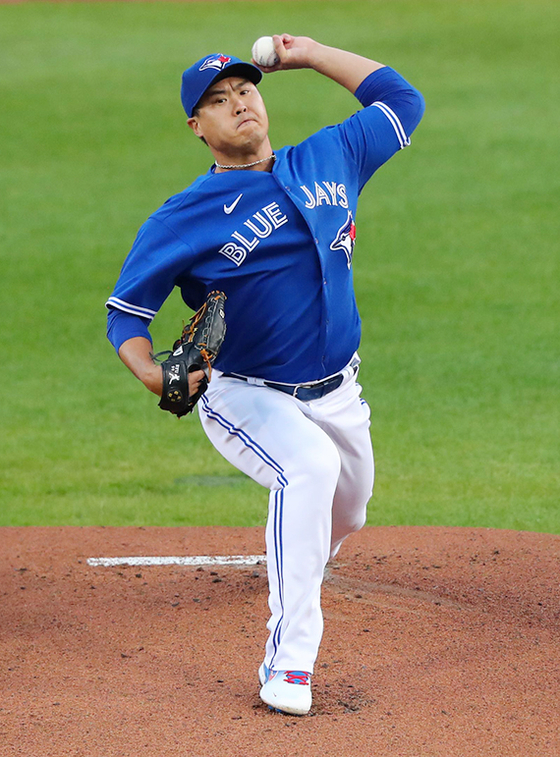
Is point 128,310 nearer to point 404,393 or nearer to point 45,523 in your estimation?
point 45,523

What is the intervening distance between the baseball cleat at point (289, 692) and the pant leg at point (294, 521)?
0.03 metres

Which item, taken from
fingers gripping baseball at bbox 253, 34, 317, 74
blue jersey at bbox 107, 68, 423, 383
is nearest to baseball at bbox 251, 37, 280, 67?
fingers gripping baseball at bbox 253, 34, 317, 74

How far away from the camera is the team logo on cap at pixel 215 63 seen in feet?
14.0

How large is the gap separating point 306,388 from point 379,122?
3.70 ft

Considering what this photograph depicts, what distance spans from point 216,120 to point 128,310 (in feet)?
2.56

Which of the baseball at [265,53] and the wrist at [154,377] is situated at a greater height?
the baseball at [265,53]

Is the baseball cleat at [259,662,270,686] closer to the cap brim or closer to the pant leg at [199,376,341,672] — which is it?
the pant leg at [199,376,341,672]

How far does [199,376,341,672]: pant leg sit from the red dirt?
0.26 m

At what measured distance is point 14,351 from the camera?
1133 centimetres

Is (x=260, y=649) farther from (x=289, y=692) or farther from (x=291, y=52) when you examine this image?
(x=291, y=52)

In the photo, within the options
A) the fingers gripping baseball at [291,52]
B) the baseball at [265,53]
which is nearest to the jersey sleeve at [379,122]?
the fingers gripping baseball at [291,52]

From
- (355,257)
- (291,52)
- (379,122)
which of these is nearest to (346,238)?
(379,122)

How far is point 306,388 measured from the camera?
4305 millimetres

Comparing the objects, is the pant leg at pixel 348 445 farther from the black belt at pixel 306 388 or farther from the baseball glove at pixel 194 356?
the baseball glove at pixel 194 356
